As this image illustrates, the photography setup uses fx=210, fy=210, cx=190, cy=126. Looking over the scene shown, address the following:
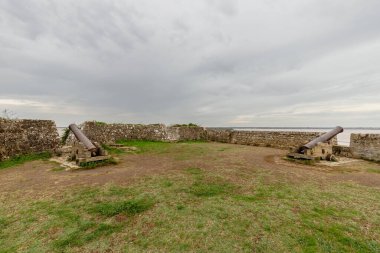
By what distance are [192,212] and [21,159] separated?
31.6ft

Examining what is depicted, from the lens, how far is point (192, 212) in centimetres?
379

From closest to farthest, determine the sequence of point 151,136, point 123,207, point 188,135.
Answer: point 123,207
point 151,136
point 188,135

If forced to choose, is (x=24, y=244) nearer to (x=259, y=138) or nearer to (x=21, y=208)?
(x=21, y=208)

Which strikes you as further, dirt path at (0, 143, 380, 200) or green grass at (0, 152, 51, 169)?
green grass at (0, 152, 51, 169)

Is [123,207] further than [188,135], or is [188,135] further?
[188,135]

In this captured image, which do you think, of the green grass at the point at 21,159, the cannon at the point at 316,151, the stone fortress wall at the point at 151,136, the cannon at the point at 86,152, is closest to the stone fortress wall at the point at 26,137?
the stone fortress wall at the point at 151,136

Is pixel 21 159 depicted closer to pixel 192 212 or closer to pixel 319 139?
pixel 192 212

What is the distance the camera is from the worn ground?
2883 mm

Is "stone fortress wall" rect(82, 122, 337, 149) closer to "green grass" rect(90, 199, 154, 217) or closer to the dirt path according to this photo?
the dirt path

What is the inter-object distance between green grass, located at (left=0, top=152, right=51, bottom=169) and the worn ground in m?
2.83

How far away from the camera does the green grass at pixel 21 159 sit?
28.5ft

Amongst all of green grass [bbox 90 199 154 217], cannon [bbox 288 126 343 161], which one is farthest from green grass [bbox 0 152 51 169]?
cannon [bbox 288 126 343 161]

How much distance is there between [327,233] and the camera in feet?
10.1

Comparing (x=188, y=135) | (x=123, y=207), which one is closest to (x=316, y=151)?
(x=123, y=207)
